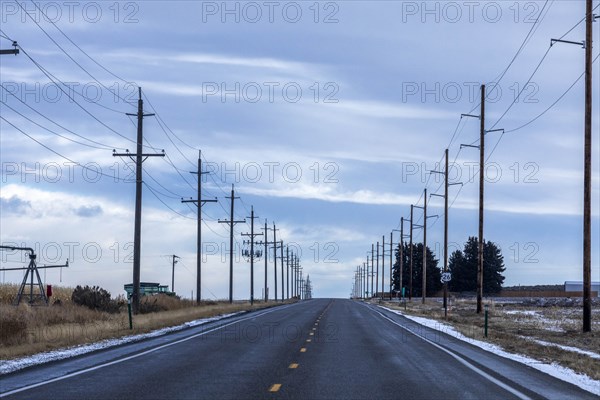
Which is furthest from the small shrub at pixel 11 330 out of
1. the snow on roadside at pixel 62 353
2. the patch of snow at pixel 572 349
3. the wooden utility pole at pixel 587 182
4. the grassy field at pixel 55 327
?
the wooden utility pole at pixel 587 182

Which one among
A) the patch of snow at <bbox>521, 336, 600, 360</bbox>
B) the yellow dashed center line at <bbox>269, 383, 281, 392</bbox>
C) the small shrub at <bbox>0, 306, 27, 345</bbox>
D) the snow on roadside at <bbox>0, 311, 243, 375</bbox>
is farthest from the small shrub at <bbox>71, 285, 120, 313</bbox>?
the yellow dashed center line at <bbox>269, 383, 281, 392</bbox>

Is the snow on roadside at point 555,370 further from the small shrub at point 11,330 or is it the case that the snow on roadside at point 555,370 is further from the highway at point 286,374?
the small shrub at point 11,330

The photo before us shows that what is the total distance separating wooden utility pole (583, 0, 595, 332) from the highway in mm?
7732

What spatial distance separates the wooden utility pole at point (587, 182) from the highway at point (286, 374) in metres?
7.73

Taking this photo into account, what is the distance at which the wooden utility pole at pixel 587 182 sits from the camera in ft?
116

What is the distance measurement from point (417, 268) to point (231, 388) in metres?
166

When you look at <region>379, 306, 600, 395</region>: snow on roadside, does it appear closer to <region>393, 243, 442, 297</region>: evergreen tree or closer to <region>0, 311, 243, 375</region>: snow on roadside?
<region>0, 311, 243, 375</region>: snow on roadside

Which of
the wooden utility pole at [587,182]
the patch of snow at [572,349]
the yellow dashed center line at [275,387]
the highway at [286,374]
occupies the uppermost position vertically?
the wooden utility pole at [587,182]

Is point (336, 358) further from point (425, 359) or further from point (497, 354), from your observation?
point (497, 354)

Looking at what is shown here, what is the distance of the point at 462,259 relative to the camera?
172500 mm

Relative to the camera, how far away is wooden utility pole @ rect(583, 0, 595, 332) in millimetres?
35281

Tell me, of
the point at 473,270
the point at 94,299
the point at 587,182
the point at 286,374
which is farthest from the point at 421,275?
the point at 286,374

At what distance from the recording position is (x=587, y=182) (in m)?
35.5

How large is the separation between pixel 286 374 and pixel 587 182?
2020cm
